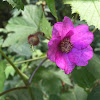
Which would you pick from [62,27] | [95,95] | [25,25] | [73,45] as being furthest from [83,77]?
[25,25]

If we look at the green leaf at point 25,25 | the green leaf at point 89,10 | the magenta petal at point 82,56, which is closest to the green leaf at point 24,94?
the green leaf at point 25,25

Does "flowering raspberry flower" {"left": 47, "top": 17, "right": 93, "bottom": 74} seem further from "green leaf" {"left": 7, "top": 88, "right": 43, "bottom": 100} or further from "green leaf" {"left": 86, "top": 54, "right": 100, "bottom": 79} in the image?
"green leaf" {"left": 7, "top": 88, "right": 43, "bottom": 100}

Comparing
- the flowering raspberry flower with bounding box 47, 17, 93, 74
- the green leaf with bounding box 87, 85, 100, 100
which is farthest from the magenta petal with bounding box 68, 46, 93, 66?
the green leaf with bounding box 87, 85, 100, 100

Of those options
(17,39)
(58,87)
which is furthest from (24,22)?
(58,87)

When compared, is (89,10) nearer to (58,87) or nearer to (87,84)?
(87,84)

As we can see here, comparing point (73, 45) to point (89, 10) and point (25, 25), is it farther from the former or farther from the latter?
point (25, 25)

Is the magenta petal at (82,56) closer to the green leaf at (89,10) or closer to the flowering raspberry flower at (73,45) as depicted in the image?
the flowering raspberry flower at (73,45)

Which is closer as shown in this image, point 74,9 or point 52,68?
point 74,9
